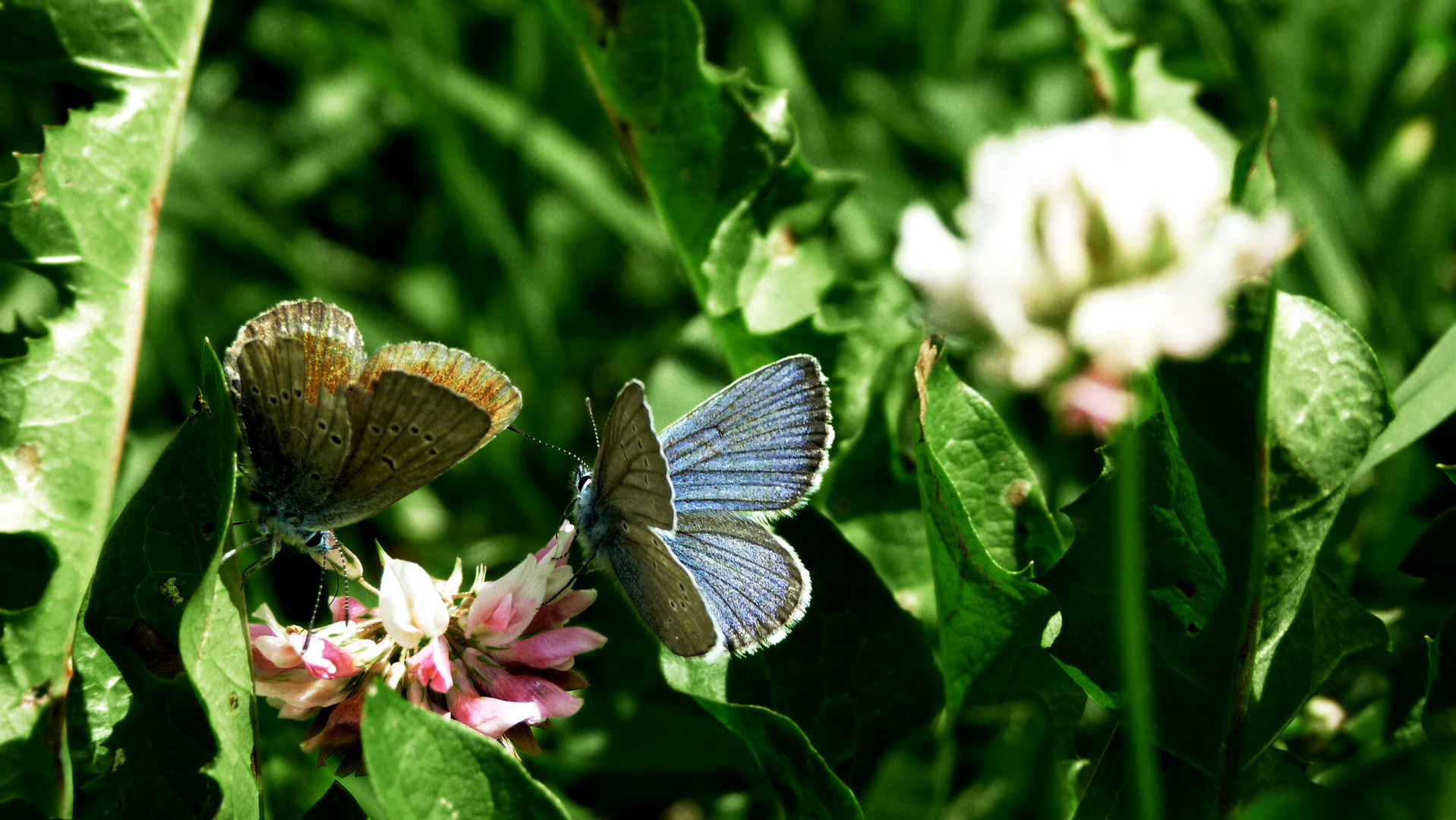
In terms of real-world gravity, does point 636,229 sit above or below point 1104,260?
below

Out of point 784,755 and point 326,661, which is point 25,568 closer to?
point 326,661

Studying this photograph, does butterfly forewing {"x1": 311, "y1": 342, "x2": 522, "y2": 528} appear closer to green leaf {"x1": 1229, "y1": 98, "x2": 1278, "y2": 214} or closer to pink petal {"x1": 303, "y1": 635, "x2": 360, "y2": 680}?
pink petal {"x1": 303, "y1": 635, "x2": 360, "y2": 680}

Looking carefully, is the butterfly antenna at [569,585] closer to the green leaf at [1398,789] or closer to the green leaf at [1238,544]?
the green leaf at [1238,544]

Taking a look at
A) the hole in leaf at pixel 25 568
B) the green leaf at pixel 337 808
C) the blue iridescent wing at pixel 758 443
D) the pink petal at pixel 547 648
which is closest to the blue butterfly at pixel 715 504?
the blue iridescent wing at pixel 758 443

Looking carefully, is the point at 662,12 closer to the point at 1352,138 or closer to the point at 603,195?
the point at 603,195

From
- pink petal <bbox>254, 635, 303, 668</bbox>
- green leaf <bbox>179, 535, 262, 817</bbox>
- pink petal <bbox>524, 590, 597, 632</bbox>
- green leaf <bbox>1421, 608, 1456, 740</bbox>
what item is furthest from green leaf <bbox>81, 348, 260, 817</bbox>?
green leaf <bbox>1421, 608, 1456, 740</bbox>

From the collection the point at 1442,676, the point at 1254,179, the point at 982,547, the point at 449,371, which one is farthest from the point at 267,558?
the point at 1442,676
